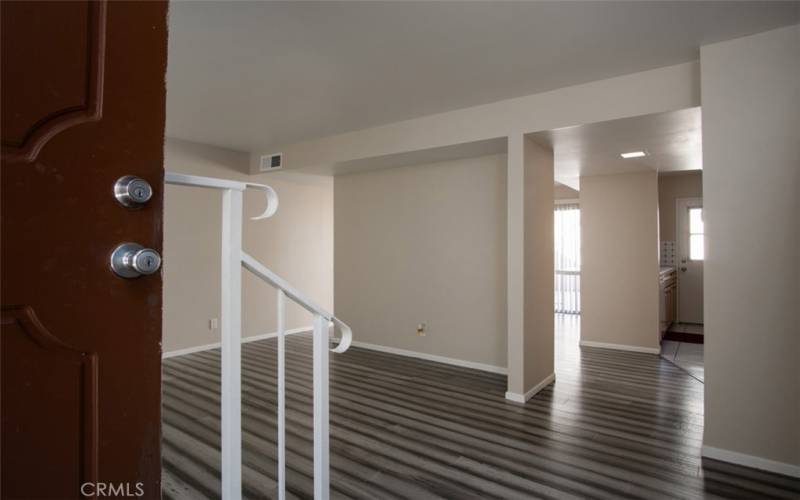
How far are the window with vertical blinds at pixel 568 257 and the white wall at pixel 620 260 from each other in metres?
2.65

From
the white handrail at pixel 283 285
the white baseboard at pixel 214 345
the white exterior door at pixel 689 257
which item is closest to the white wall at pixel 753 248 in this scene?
the white handrail at pixel 283 285

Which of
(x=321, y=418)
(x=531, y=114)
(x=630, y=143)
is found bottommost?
(x=321, y=418)

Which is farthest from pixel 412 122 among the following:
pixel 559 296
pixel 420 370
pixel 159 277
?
pixel 559 296

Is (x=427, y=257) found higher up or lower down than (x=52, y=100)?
lower down

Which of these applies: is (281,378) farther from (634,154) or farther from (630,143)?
(634,154)

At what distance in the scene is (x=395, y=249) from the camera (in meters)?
5.37

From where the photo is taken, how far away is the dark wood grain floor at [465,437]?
2.35 meters

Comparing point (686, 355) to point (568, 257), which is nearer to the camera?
point (686, 355)

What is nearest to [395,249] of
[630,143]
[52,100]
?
[630,143]

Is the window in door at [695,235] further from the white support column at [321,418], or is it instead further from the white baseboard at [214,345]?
the white support column at [321,418]

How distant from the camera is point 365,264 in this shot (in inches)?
223

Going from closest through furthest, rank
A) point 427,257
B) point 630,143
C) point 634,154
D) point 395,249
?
1. point 630,143
2. point 634,154
3. point 427,257
4. point 395,249

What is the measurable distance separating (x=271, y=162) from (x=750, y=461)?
526 cm

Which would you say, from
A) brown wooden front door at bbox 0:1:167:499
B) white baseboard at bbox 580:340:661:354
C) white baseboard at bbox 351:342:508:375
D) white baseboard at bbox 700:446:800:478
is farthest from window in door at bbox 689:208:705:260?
brown wooden front door at bbox 0:1:167:499
